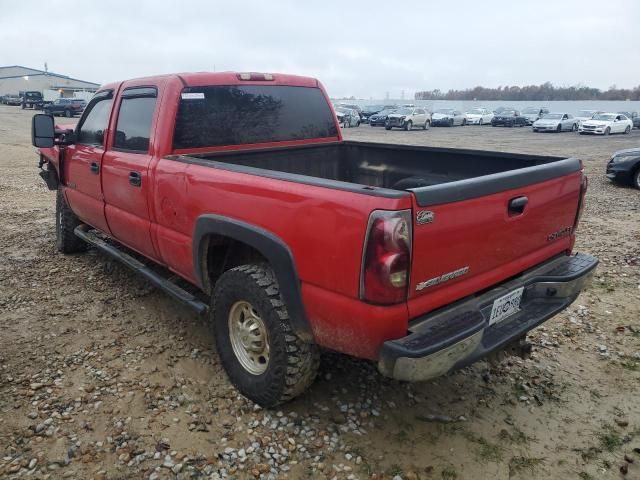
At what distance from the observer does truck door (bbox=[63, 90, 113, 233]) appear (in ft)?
14.0

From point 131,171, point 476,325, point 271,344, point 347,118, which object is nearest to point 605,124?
point 347,118

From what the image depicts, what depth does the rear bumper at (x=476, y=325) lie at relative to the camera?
7.09ft

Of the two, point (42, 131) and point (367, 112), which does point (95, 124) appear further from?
point (367, 112)

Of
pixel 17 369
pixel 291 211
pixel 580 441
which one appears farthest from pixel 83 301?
pixel 580 441

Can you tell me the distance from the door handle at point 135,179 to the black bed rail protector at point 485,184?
2.24 m

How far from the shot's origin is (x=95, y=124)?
14.5 ft

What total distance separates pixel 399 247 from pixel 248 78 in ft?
7.98

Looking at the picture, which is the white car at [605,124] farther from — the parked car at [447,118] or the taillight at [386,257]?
the taillight at [386,257]

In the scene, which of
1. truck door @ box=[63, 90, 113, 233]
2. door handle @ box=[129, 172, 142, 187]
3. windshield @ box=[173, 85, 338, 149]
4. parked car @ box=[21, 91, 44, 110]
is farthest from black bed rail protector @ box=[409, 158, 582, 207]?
parked car @ box=[21, 91, 44, 110]

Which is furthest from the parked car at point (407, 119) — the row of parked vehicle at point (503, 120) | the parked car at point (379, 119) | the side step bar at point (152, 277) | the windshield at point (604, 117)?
the side step bar at point (152, 277)

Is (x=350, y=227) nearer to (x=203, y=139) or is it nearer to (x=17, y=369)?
(x=203, y=139)

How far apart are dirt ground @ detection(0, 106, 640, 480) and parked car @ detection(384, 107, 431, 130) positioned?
27.7 m

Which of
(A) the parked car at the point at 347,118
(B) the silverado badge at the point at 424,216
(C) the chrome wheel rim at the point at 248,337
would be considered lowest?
(C) the chrome wheel rim at the point at 248,337

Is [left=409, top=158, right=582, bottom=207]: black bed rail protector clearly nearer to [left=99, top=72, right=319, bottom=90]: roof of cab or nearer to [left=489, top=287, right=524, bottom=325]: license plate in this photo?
[left=489, top=287, right=524, bottom=325]: license plate
